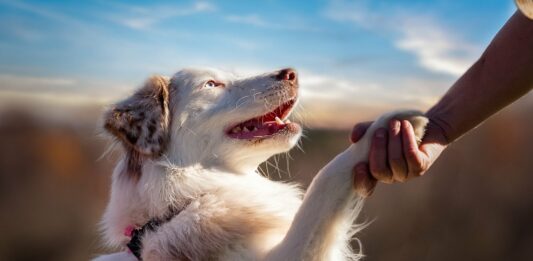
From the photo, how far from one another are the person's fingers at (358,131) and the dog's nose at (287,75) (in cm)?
88

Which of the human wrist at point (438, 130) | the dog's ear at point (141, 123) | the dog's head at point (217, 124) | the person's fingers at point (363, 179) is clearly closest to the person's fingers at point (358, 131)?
the person's fingers at point (363, 179)

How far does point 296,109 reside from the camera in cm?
333

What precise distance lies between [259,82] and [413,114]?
1.13 metres

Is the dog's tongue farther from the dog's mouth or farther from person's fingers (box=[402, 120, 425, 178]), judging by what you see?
person's fingers (box=[402, 120, 425, 178])

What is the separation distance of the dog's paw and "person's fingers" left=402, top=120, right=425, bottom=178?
8cm

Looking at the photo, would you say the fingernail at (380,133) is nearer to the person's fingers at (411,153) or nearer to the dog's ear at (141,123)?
the person's fingers at (411,153)

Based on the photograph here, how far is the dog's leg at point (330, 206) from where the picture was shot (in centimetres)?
228

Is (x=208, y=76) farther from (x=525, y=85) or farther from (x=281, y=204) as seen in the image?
(x=525, y=85)

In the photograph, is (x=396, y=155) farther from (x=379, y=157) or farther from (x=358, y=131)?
(x=358, y=131)

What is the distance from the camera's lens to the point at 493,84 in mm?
2496

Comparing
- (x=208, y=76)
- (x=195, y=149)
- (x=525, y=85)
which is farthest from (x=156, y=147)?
(x=525, y=85)

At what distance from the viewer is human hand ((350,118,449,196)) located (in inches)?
84.9

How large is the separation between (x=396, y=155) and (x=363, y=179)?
174 mm

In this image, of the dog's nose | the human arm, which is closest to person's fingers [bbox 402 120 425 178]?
the human arm
